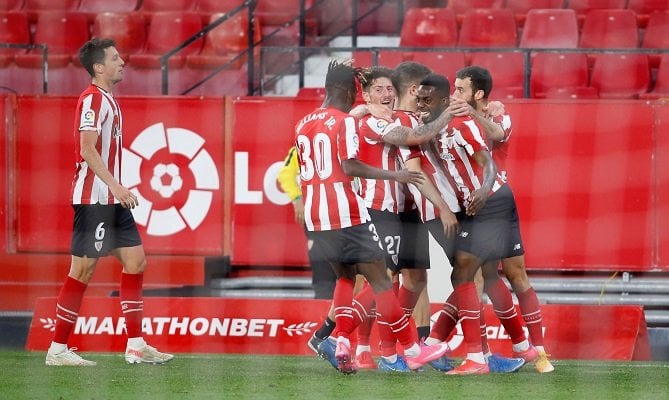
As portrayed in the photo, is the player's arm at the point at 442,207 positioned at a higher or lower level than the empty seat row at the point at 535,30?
lower

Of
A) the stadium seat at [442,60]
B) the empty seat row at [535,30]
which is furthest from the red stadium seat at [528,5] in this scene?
the stadium seat at [442,60]

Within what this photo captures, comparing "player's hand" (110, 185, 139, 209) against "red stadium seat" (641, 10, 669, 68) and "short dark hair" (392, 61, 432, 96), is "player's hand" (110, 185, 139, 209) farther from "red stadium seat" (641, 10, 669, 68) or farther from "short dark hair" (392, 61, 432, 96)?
"red stadium seat" (641, 10, 669, 68)

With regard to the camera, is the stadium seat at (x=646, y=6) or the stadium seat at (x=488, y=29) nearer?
the stadium seat at (x=488, y=29)

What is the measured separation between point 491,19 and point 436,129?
5487 mm

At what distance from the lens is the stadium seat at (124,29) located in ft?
44.3

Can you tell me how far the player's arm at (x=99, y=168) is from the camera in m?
7.42

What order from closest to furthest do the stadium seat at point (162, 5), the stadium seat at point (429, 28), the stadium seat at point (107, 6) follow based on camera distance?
1. the stadium seat at point (429, 28)
2. the stadium seat at point (162, 5)
3. the stadium seat at point (107, 6)

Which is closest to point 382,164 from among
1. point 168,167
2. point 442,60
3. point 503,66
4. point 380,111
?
point 380,111

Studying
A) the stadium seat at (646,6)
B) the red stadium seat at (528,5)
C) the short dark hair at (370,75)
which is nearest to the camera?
the short dark hair at (370,75)

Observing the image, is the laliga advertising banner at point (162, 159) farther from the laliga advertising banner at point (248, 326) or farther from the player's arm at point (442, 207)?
the player's arm at point (442, 207)

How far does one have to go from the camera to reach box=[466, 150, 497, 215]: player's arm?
23.6 ft

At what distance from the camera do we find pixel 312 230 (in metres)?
7.23

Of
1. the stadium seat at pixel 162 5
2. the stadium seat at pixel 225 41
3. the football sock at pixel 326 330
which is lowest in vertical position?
the football sock at pixel 326 330

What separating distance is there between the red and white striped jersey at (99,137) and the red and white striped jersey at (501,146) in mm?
2194
